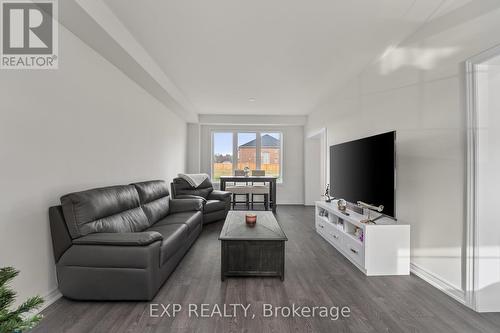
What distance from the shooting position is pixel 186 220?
3.20 meters

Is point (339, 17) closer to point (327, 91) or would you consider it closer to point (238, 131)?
point (327, 91)

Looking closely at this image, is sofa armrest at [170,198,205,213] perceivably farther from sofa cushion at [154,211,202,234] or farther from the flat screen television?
the flat screen television

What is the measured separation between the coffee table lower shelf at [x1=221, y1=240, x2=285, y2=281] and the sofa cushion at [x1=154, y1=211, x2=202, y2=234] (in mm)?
917

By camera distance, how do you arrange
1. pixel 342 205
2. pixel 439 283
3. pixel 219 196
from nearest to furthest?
pixel 439 283
pixel 342 205
pixel 219 196

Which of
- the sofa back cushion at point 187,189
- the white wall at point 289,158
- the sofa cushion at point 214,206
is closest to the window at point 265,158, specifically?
the white wall at point 289,158

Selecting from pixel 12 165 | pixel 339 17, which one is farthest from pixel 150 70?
pixel 339 17

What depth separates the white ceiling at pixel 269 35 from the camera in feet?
7.07

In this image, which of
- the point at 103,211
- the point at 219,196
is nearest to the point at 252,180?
the point at 219,196

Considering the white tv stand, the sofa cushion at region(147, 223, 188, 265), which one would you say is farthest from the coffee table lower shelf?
the white tv stand

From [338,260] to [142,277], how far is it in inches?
91.0

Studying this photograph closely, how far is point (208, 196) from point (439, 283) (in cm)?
414

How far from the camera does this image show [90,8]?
1.93 m

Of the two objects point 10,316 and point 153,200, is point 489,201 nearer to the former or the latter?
point 10,316

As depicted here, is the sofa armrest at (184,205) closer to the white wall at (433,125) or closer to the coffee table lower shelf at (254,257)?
the coffee table lower shelf at (254,257)
